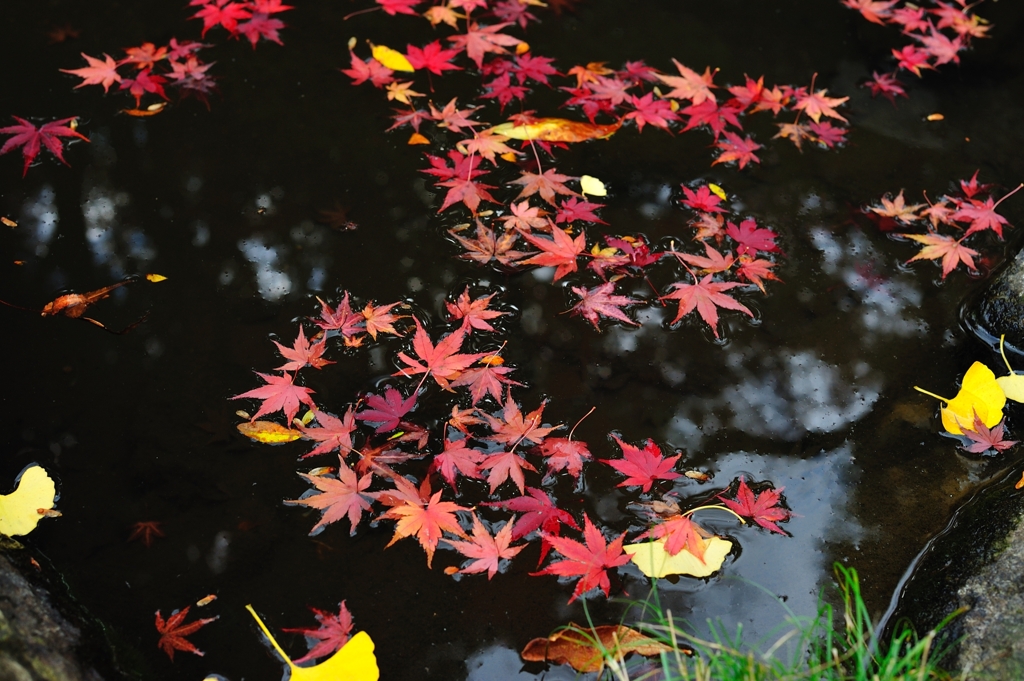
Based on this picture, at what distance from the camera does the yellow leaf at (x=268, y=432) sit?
2.23 metres

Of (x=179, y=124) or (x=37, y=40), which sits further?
(x=37, y=40)

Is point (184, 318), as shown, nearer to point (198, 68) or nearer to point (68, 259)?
point (68, 259)

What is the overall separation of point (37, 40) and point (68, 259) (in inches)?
62.2

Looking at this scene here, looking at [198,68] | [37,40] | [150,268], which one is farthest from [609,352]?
[37,40]

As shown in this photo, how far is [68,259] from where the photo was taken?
8.77ft

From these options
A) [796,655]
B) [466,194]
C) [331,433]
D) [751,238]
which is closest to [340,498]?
[331,433]

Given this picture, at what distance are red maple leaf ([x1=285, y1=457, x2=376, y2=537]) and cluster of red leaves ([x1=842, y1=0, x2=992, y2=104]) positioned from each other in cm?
317

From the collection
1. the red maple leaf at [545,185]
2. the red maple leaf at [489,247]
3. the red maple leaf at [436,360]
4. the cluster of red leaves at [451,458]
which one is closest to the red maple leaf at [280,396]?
the cluster of red leaves at [451,458]

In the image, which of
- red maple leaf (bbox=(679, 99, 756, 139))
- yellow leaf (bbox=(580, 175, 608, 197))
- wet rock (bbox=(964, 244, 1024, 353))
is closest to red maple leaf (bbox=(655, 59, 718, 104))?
red maple leaf (bbox=(679, 99, 756, 139))

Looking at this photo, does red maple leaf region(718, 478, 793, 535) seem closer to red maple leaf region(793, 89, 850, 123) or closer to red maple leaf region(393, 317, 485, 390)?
red maple leaf region(393, 317, 485, 390)

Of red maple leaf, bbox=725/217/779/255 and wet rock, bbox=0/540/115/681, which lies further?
red maple leaf, bbox=725/217/779/255

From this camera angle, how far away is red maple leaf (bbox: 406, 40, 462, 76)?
3496mm

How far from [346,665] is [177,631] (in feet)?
1.51

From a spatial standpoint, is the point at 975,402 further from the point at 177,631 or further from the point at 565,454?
the point at 177,631
